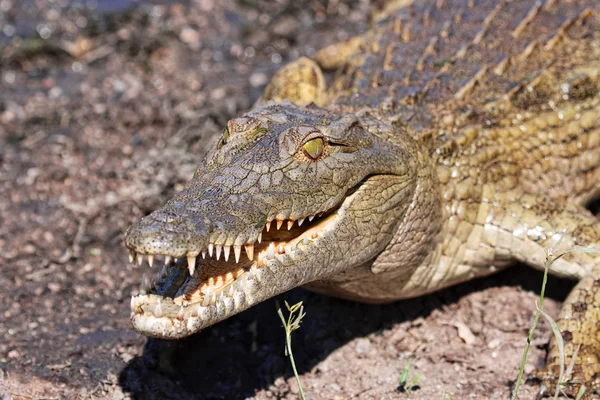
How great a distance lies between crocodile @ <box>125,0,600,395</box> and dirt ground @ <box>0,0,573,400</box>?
0.30m

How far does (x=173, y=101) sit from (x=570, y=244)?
3.66 metres

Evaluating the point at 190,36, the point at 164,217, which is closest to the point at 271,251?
the point at 164,217

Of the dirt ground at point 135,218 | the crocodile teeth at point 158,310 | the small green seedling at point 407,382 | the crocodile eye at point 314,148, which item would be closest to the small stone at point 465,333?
the dirt ground at point 135,218

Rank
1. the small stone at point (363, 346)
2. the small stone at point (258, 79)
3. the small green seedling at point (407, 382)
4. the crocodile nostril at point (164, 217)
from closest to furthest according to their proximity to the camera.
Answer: the crocodile nostril at point (164, 217) → the small green seedling at point (407, 382) → the small stone at point (363, 346) → the small stone at point (258, 79)

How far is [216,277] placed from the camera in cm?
303

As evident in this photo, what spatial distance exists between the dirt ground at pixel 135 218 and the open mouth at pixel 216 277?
0.86 metres

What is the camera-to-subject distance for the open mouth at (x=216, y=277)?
2.76m

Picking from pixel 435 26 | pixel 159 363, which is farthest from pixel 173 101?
pixel 159 363

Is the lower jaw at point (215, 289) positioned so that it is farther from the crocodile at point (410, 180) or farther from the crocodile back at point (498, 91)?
the crocodile back at point (498, 91)

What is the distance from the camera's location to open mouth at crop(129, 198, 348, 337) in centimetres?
276

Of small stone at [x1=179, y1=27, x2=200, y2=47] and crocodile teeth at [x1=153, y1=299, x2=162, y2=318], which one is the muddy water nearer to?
small stone at [x1=179, y1=27, x2=200, y2=47]

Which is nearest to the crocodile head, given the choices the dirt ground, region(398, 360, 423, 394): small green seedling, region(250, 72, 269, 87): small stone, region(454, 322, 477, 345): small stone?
region(398, 360, 423, 394): small green seedling

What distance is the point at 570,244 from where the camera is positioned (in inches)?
150

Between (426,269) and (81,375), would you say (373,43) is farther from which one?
(81,375)
